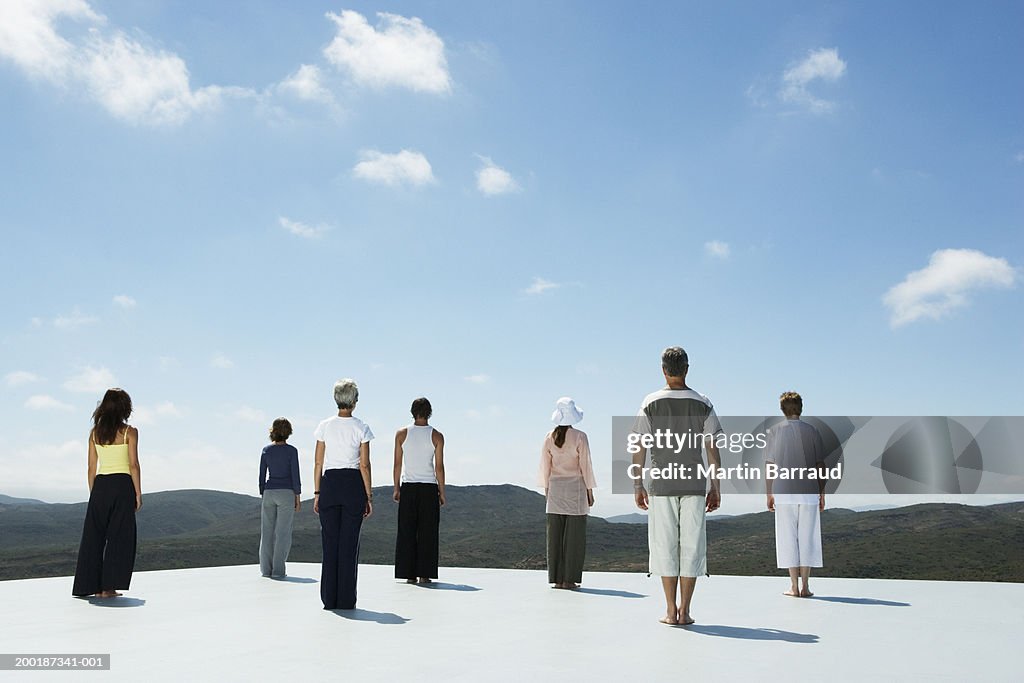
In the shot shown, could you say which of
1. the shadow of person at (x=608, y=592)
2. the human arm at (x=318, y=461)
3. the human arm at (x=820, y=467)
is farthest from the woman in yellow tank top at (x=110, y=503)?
the human arm at (x=820, y=467)

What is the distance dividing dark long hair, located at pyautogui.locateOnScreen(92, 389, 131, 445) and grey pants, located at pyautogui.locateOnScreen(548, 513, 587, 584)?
14.8 ft

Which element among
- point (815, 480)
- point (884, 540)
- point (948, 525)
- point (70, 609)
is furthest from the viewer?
point (948, 525)

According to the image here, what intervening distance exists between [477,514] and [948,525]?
128 feet

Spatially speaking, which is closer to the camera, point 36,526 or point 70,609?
point 70,609

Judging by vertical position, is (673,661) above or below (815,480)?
below

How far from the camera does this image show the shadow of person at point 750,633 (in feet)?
20.7

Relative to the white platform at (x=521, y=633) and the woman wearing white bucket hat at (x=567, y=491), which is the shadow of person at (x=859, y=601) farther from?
the woman wearing white bucket hat at (x=567, y=491)

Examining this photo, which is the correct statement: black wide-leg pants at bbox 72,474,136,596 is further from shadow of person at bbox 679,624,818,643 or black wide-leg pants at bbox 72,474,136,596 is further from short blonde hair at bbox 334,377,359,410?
shadow of person at bbox 679,624,818,643

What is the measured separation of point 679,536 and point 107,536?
5541 mm

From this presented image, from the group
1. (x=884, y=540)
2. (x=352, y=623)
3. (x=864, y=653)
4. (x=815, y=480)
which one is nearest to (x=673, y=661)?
(x=864, y=653)

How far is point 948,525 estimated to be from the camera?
56906 mm

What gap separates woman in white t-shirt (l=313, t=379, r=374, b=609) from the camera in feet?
25.6

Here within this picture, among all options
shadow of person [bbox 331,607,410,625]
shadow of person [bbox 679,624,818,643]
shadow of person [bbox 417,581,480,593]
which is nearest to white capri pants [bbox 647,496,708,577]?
shadow of person [bbox 679,624,818,643]

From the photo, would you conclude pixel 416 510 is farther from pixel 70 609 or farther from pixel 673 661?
pixel 673 661
